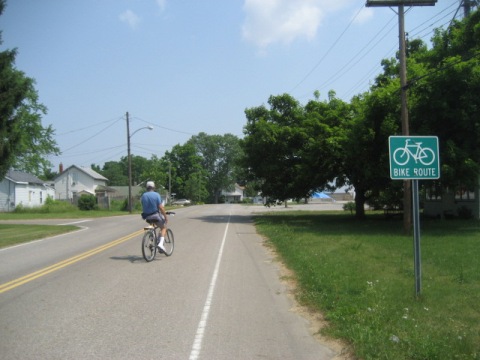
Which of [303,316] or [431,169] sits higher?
[431,169]

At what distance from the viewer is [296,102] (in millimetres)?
33062

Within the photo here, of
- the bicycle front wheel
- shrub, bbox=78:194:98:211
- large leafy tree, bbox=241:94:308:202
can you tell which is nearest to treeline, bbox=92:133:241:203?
shrub, bbox=78:194:98:211

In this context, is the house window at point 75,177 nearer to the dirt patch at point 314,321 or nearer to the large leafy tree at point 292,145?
the large leafy tree at point 292,145

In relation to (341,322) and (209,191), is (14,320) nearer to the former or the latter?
(341,322)

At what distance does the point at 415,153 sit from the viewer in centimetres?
732

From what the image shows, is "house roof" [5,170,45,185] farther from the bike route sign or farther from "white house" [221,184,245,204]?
"white house" [221,184,245,204]

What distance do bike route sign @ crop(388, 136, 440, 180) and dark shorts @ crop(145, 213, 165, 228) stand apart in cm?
679

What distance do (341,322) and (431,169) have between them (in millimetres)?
2824

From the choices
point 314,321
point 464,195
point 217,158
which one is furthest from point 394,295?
point 217,158

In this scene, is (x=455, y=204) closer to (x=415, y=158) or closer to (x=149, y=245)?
(x=149, y=245)

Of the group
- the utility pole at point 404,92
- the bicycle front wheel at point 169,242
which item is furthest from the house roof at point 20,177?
the utility pole at point 404,92

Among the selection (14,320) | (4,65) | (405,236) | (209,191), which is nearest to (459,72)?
Answer: (405,236)

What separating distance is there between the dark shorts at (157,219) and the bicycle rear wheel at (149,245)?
0.28 metres

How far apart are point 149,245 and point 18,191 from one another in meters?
46.5
